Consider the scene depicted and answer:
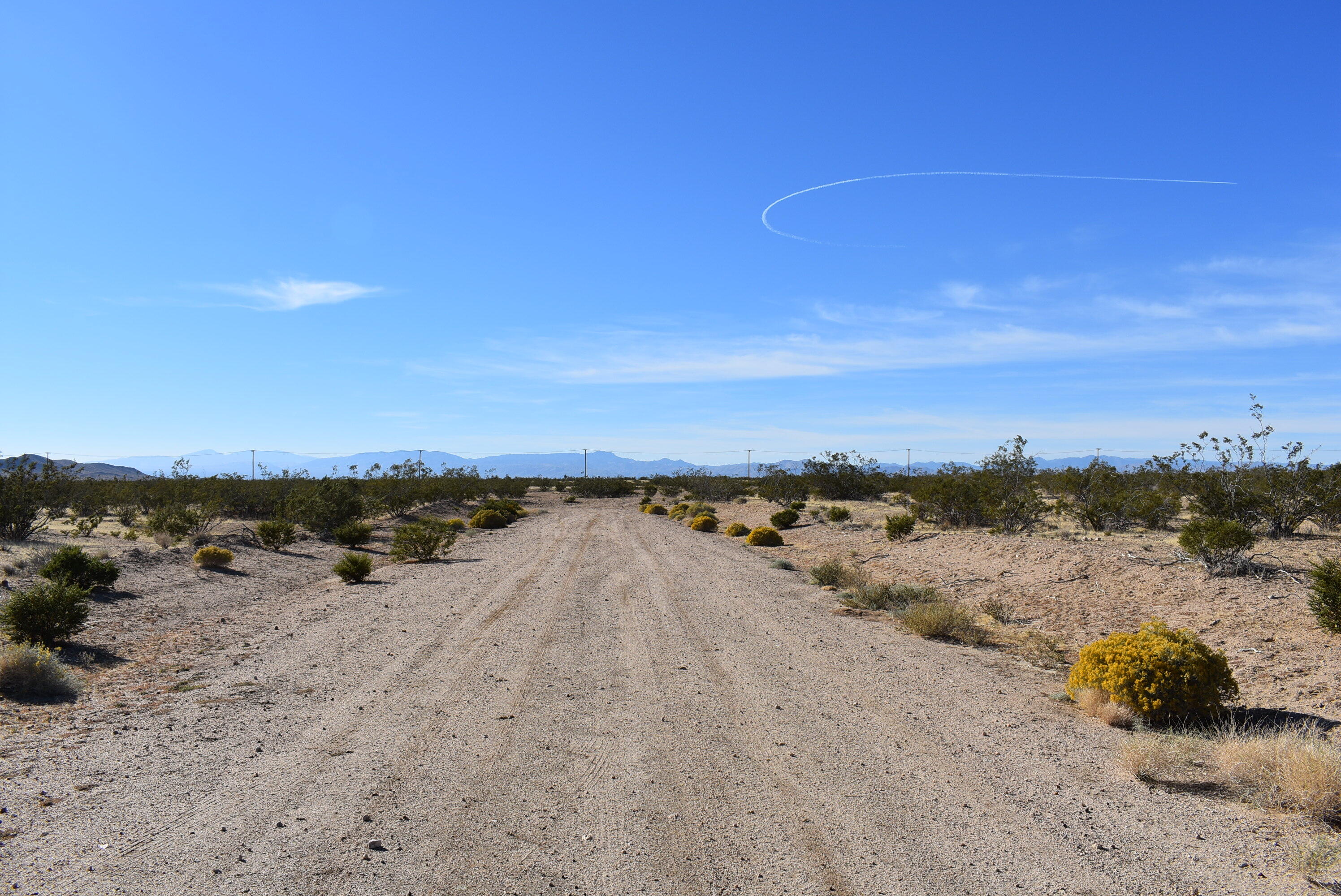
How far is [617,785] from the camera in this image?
19.6ft

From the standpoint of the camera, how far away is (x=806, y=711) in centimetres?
809

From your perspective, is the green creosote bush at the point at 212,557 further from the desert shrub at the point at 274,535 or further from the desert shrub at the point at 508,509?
the desert shrub at the point at 508,509

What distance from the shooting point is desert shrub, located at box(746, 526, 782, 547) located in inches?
1134

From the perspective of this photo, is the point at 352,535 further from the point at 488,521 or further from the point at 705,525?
the point at 705,525

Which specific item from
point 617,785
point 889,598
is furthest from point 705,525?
point 617,785

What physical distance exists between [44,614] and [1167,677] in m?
14.0

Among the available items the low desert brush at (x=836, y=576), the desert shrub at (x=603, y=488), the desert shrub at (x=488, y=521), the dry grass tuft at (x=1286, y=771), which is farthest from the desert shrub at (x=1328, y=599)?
the desert shrub at (x=603, y=488)

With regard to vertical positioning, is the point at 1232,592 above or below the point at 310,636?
above

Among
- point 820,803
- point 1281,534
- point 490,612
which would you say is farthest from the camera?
point 1281,534

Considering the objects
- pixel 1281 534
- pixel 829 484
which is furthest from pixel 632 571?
pixel 829 484

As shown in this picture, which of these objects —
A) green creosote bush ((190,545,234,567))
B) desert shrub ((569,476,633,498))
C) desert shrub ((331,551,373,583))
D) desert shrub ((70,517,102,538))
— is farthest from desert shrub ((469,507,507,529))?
desert shrub ((569,476,633,498))

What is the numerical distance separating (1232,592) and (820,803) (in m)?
10.9

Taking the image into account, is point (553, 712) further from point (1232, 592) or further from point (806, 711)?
point (1232, 592)

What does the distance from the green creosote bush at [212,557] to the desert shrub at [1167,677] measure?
1893 centimetres
